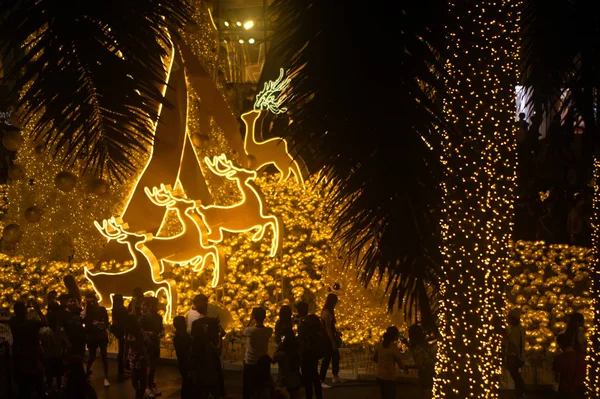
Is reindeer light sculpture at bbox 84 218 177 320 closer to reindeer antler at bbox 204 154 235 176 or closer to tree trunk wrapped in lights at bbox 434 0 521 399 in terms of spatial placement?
reindeer antler at bbox 204 154 235 176

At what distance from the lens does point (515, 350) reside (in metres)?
11.2

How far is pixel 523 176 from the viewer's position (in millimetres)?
16203

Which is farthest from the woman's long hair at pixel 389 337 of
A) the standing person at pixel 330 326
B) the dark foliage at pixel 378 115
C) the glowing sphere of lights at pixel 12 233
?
the glowing sphere of lights at pixel 12 233

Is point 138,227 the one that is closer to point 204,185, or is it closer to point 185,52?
point 204,185

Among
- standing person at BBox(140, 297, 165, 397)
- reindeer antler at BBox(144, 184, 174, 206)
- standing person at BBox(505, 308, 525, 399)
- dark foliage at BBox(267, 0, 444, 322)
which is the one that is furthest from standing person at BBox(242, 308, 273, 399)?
dark foliage at BBox(267, 0, 444, 322)

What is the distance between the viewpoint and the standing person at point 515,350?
10.9 m

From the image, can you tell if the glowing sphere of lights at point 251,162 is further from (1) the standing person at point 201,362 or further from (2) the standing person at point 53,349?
(1) the standing person at point 201,362

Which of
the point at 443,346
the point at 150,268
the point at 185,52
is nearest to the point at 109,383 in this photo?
the point at 150,268

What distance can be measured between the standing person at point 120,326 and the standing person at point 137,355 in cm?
89

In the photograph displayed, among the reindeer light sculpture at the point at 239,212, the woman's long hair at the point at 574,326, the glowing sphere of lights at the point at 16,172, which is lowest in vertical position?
the woman's long hair at the point at 574,326

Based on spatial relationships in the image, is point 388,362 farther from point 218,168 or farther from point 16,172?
point 16,172

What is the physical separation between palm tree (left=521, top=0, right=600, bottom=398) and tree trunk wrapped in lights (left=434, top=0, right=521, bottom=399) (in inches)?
14.3

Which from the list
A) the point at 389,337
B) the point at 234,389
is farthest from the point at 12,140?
the point at 389,337

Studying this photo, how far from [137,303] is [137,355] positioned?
2.11m
